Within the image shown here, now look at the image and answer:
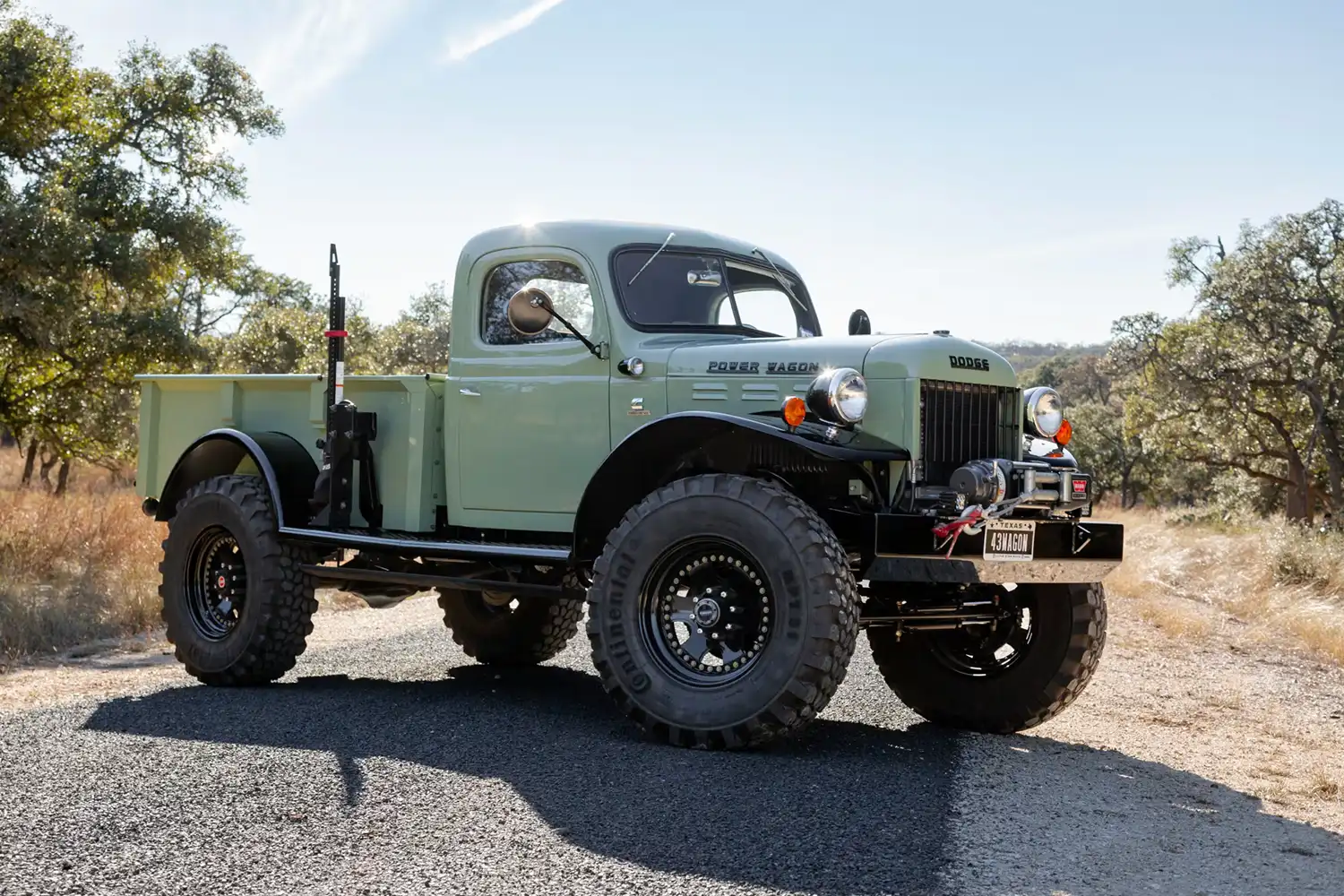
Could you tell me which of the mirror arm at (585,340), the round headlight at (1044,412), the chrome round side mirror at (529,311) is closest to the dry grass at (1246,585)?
the round headlight at (1044,412)

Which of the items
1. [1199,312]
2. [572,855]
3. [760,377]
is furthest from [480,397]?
[1199,312]

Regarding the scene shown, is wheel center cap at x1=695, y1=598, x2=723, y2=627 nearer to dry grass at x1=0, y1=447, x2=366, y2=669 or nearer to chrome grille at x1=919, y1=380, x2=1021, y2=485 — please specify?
chrome grille at x1=919, y1=380, x2=1021, y2=485

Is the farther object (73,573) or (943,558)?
(73,573)

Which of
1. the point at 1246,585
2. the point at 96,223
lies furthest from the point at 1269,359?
the point at 96,223

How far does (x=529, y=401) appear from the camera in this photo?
7391 mm

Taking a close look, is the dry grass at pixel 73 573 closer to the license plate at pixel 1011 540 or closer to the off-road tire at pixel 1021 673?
the off-road tire at pixel 1021 673

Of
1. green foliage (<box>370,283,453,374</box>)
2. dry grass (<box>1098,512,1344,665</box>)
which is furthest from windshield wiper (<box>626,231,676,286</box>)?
green foliage (<box>370,283,453,374</box>)

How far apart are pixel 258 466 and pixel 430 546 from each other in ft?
5.24

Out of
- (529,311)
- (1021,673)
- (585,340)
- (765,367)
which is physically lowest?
(1021,673)

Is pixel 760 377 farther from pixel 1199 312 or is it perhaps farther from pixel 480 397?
pixel 1199 312

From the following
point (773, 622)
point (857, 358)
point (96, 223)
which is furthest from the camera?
point (96, 223)

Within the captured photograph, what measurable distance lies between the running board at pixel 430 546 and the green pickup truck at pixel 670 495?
2 cm

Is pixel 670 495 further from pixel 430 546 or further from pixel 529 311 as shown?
pixel 430 546

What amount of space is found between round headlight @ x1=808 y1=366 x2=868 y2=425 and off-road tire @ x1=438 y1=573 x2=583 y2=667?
3.63 meters
